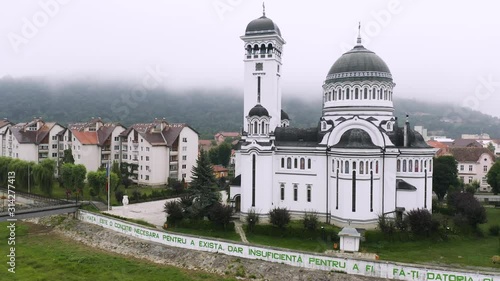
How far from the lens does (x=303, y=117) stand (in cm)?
18262

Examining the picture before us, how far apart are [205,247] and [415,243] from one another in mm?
12824

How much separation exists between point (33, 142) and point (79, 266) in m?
35.1

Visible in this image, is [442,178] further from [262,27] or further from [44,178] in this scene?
[44,178]

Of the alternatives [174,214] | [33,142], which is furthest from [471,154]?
[33,142]

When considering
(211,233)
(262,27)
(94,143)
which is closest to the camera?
(211,233)

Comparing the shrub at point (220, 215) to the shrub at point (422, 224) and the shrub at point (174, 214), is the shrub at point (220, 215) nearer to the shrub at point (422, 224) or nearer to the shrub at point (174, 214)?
the shrub at point (174, 214)

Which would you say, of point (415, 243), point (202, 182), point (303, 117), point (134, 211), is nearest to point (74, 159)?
point (134, 211)

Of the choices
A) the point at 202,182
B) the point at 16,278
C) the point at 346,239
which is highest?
the point at 202,182

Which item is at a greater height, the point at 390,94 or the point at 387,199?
the point at 390,94

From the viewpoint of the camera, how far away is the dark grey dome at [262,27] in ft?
105

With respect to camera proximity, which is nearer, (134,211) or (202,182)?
(202,182)

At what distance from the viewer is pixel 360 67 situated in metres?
31.2

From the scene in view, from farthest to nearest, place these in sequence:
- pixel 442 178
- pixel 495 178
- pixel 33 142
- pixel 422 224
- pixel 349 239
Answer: pixel 33 142 < pixel 495 178 < pixel 442 178 < pixel 422 224 < pixel 349 239

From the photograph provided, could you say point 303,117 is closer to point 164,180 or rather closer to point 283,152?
point 164,180
